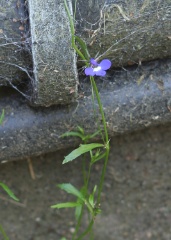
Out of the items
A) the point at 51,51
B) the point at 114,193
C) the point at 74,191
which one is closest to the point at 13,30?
the point at 51,51

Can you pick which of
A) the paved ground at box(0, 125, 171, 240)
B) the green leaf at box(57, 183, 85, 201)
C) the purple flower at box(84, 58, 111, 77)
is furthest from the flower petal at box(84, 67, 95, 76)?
the paved ground at box(0, 125, 171, 240)

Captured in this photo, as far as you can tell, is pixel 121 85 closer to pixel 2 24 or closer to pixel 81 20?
pixel 81 20

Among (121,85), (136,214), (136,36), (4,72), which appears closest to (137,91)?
(121,85)

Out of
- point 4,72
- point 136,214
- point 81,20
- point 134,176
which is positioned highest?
point 81,20

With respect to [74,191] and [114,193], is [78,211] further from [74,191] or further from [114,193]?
[114,193]

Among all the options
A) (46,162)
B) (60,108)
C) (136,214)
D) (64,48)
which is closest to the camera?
(64,48)

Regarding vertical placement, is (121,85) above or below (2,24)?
below
